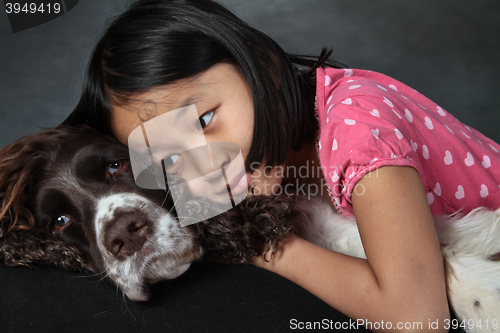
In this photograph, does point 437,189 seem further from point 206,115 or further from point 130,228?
point 130,228

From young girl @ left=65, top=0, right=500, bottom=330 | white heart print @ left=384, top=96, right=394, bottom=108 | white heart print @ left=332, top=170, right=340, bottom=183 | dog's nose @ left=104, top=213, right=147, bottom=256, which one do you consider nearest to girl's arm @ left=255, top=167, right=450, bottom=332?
young girl @ left=65, top=0, right=500, bottom=330

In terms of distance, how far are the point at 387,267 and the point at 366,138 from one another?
0.40 meters

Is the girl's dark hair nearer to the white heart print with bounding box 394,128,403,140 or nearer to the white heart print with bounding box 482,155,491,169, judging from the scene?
the white heart print with bounding box 394,128,403,140

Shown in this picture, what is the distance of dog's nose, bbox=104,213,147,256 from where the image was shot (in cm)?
122

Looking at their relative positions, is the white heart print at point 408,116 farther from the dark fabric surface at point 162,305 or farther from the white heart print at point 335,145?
the dark fabric surface at point 162,305

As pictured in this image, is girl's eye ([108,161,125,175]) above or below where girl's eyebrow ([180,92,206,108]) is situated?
below

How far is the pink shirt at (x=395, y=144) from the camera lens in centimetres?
130

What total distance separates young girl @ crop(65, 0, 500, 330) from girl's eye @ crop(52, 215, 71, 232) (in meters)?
0.36

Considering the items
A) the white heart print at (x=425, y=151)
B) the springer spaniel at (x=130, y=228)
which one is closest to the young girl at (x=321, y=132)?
the white heart print at (x=425, y=151)

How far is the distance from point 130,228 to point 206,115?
0.51 m

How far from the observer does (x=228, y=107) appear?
153 cm

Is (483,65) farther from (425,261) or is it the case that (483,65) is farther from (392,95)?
(425,261)

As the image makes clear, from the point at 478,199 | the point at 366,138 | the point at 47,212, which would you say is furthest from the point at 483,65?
the point at 47,212

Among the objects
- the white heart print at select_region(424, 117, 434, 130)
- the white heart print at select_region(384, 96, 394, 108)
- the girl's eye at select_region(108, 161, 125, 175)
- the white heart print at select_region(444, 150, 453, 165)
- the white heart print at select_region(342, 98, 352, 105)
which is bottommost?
the white heart print at select_region(444, 150, 453, 165)
